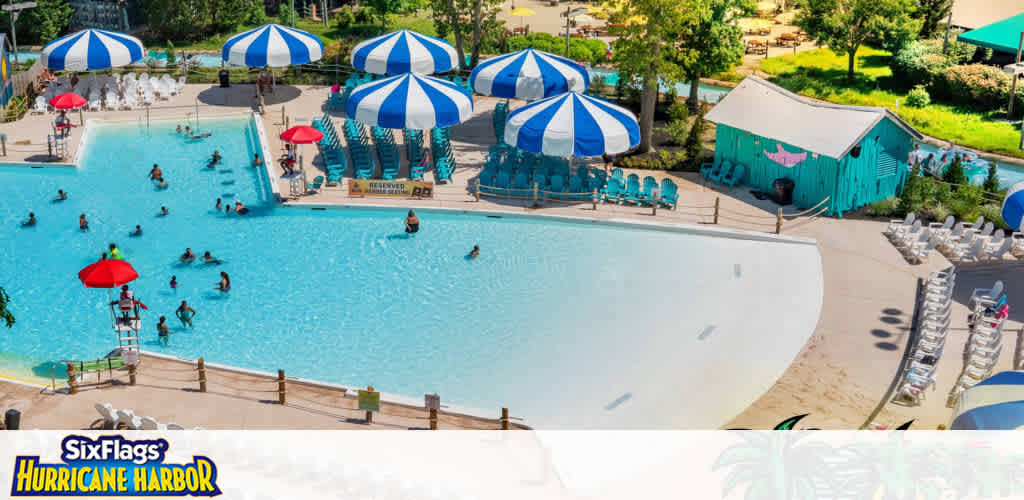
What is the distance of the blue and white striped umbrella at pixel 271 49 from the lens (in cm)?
3988

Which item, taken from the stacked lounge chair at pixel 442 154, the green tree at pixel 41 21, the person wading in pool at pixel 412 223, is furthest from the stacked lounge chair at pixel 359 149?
the green tree at pixel 41 21

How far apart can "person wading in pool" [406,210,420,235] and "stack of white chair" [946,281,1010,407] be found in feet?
47.9

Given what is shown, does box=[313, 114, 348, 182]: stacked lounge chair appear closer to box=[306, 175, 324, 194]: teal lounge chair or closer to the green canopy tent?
box=[306, 175, 324, 194]: teal lounge chair

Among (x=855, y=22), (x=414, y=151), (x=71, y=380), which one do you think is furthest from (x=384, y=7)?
(x=71, y=380)

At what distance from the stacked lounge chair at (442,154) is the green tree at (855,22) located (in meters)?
17.9

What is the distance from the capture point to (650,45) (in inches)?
1403

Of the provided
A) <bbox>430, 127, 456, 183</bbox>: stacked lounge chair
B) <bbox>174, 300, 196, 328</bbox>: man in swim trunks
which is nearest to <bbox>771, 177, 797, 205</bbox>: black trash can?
<bbox>430, 127, 456, 183</bbox>: stacked lounge chair

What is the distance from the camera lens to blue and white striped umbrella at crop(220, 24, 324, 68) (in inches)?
1570

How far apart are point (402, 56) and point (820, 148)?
51.2 ft

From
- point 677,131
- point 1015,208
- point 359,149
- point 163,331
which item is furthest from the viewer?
point 677,131

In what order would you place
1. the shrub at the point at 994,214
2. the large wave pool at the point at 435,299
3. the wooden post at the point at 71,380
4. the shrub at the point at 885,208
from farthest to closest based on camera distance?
the shrub at the point at 885,208 → the shrub at the point at 994,214 → the large wave pool at the point at 435,299 → the wooden post at the point at 71,380

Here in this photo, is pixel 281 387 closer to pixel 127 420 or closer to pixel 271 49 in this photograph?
pixel 127 420

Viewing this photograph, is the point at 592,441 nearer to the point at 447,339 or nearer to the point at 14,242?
the point at 447,339

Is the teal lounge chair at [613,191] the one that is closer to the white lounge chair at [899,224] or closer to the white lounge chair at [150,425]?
the white lounge chair at [899,224]
